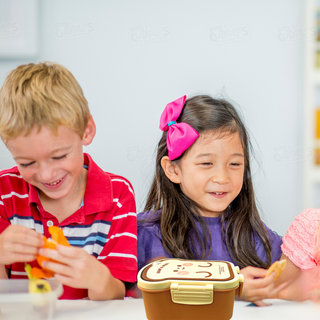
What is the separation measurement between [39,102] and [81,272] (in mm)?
279

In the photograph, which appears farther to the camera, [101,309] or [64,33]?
[64,33]

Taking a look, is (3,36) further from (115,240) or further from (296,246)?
(296,246)

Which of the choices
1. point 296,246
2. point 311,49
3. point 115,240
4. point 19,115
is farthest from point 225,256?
point 311,49

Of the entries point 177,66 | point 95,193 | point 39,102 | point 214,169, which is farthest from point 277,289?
point 177,66

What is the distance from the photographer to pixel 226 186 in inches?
32.0

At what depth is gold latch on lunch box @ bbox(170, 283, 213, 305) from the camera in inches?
20.8

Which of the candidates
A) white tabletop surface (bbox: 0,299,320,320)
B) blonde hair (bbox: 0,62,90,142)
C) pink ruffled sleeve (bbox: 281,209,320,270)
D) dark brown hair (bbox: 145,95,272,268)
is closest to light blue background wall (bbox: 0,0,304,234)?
dark brown hair (bbox: 145,95,272,268)

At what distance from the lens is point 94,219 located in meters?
0.73

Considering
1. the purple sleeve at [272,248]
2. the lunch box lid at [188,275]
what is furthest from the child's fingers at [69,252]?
the purple sleeve at [272,248]

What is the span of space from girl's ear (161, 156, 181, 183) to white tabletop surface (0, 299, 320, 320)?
33 centimetres

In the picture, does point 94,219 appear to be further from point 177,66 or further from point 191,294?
point 177,66

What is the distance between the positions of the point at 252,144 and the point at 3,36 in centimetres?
71

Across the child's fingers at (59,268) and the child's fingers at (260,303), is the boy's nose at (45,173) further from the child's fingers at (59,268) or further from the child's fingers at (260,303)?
the child's fingers at (260,303)

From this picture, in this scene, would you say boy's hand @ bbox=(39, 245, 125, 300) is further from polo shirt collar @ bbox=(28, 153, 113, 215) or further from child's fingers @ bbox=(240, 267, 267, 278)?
child's fingers @ bbox=(240, 267, 267, 278)
